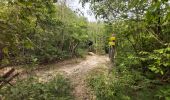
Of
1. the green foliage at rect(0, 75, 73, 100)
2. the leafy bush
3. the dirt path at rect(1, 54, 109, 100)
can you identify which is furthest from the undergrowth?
the green foliage at rect(0, 75, 73, 100)

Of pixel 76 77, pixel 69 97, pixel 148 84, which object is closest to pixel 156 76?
pixel 148 84

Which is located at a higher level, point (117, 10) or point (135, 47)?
point (117, 10)

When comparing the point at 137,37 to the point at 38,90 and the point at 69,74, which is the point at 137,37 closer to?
the point at 38,90

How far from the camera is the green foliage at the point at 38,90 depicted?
672cm

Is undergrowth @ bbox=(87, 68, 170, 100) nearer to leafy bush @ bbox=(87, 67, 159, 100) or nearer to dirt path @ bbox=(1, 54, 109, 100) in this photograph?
leafy bush @ bbox=(87, 67, 159, 100)

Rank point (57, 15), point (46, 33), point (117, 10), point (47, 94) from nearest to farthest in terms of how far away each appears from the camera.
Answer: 1. point (47, 94)
2. point (117, 10)
3. point (46, 33)
4. point (57, 15)

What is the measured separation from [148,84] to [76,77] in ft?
13.8

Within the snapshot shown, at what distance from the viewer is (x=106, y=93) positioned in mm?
7062

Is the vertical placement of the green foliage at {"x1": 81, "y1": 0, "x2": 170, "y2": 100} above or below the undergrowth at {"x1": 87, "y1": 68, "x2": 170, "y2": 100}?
above

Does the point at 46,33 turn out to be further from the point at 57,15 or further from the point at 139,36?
the point at 139,36

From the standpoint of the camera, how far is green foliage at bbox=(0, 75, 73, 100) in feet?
22.1

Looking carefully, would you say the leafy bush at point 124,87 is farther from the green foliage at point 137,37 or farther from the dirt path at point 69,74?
the dirt path at point 69,74

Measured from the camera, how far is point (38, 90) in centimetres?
723

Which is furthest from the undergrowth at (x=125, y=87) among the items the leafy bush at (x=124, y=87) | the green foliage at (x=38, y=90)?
the green foliage at (x=38, y=90)
